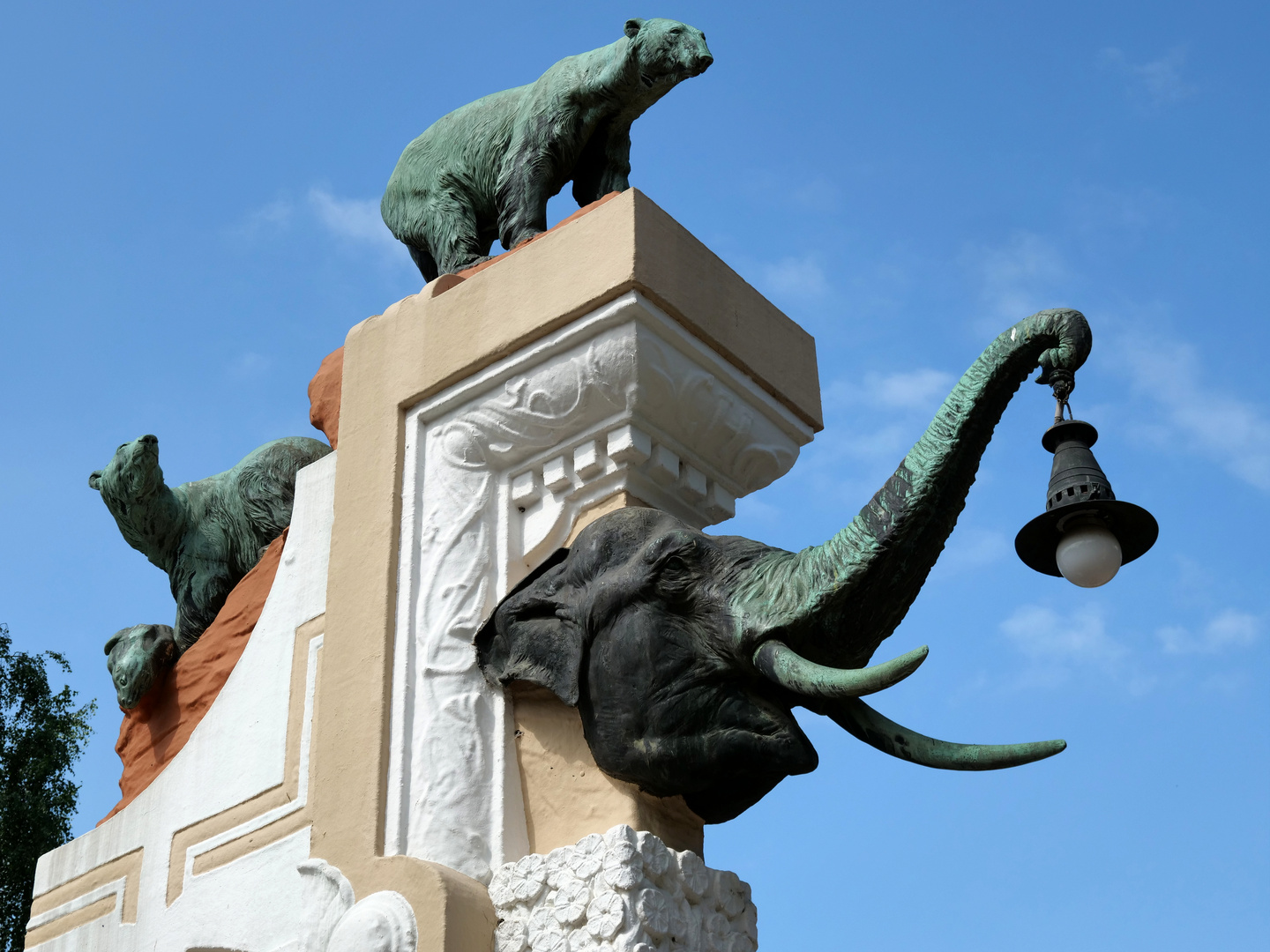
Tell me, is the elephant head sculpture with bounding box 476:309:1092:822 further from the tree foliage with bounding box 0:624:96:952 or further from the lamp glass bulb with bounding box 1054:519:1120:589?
the tree foliage with bounding box 0:624:96:952

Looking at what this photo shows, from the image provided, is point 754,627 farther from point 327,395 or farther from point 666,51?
point 666,51

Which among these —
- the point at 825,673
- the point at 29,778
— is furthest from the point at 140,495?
the point at 29,778

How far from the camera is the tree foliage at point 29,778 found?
1369cm

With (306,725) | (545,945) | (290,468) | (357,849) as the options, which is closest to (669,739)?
(545,945)

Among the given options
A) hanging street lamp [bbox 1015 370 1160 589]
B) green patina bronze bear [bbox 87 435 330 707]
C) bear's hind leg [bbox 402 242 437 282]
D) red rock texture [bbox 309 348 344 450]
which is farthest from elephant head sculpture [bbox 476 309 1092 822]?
bear's hind leg [bbox 402 242 437 282]

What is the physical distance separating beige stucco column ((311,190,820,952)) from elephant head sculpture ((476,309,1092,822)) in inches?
8.1

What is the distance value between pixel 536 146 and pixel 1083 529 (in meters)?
2.99

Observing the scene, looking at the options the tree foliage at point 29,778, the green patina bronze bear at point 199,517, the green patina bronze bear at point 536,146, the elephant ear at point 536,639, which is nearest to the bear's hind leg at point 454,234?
the green patina bronze bear at point 536,146

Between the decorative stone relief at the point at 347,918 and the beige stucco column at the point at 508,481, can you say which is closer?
the decorative stone relief at the point at 347,918

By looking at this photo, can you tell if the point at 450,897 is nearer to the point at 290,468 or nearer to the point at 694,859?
the point at 694,859

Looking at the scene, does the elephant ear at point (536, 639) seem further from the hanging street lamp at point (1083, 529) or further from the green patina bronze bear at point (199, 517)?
the green patina bronze bear at point (199, 517)

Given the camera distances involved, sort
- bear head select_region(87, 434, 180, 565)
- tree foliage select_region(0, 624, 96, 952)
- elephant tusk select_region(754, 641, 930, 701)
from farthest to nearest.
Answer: tree foliage select_region(0, 624, 96, 952)
bear head select_region(87, 434, 180, 565)
elephant tusk select_region(754, 641, 930, 701)

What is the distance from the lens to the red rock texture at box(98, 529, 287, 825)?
6.25 meters

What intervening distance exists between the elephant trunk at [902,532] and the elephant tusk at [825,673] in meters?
0.07
